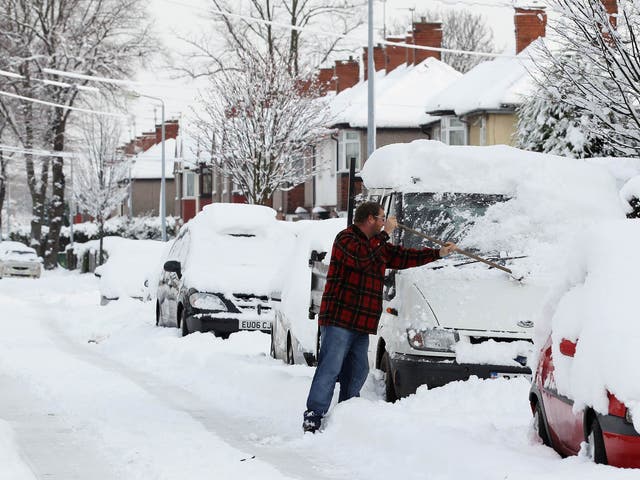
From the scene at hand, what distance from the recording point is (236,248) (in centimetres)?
1956

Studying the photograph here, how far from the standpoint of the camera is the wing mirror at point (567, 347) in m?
7.42

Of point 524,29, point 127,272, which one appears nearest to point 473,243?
point 127,272

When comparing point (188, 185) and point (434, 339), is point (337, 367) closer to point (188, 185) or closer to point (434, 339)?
point (434, 339)

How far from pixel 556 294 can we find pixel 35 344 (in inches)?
497

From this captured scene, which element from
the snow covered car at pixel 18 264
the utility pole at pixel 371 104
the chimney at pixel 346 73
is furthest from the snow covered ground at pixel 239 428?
the chimney at pixel 346 73

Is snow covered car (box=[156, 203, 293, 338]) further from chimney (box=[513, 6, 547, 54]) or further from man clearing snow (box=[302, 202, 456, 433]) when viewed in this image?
chimney (box=[513, 6, 547, 54])

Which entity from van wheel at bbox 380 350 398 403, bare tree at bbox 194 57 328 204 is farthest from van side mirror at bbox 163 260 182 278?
bare tree at bbox 194 57 328 204

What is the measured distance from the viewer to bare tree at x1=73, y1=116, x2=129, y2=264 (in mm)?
64188

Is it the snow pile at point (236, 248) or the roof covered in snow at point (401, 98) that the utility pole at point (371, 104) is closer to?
the snow pile at point (236, 248)

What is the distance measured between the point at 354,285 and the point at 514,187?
220 centimetres

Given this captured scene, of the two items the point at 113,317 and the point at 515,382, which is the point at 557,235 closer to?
the point at 515,382

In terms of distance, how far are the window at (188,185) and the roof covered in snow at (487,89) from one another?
4352cm

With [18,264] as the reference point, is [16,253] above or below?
above

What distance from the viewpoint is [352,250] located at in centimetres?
1005
